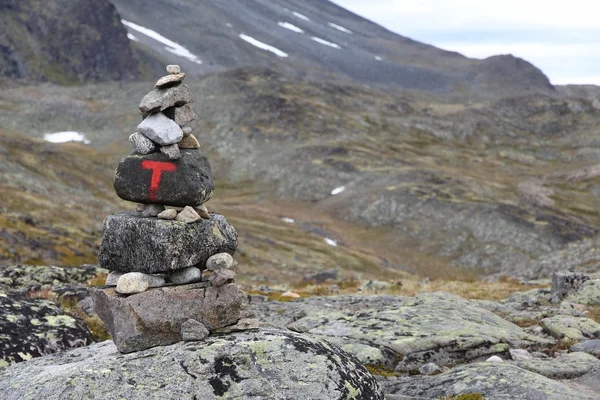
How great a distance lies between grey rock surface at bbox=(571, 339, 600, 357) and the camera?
17750 millimetres

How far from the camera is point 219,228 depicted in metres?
13.1

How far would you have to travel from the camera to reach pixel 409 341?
58.2ft

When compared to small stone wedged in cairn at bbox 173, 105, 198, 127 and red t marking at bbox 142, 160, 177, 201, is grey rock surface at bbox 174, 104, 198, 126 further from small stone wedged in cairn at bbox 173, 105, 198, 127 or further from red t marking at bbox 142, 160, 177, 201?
red t marking at bbox 142, 160, 177, 201

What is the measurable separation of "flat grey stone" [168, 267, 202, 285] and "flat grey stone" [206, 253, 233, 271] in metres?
0.30

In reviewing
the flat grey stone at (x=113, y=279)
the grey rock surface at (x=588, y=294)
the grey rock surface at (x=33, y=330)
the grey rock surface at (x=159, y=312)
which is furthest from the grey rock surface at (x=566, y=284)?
the flat grey stone at (x=113, y=279)

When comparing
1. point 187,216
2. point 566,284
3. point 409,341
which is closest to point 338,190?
point 566,284

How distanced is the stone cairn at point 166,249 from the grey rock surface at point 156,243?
0.07 ft

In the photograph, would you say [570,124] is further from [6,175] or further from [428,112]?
[6,175]

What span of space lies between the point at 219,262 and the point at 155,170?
2446 millimetres

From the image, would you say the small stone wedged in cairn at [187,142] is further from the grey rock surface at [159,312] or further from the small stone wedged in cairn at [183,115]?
the grey rock surface at [159,312]

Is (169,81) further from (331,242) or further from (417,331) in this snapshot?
(331,242)

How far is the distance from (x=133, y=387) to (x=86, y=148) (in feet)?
422

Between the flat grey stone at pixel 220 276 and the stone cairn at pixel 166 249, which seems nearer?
the stone cairn at pixel 166 249

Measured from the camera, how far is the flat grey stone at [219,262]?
495 inches
